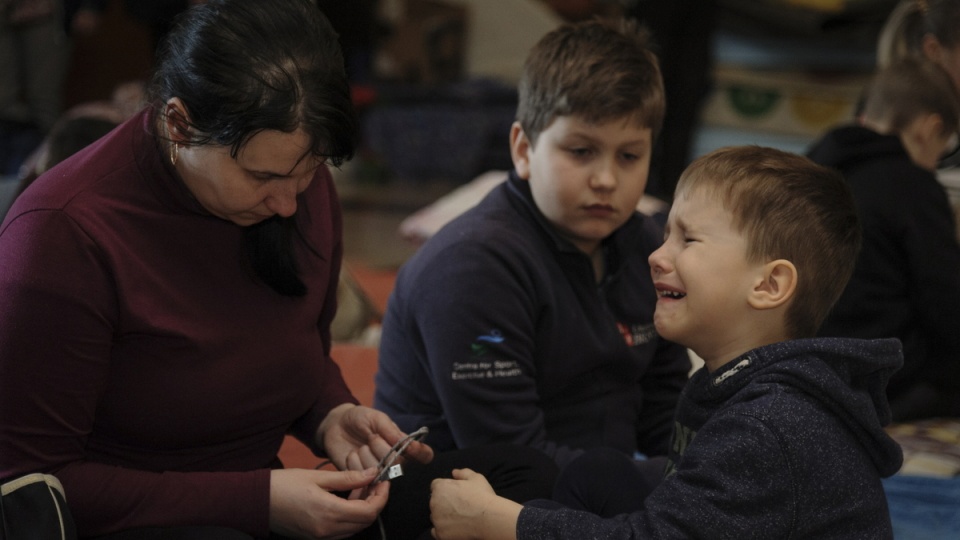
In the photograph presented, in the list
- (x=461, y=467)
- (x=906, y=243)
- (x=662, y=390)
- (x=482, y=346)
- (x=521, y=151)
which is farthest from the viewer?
(x=906, y=243)

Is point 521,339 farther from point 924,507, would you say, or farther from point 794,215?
point 924,507

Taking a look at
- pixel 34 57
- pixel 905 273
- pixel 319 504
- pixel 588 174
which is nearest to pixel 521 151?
pixel 588 174

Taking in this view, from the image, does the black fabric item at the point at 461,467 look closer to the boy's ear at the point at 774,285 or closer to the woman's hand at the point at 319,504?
the woman's hand at the point at 319,504

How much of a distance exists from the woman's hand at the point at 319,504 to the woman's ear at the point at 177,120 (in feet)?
1.24

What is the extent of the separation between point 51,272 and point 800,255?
2.53 feet

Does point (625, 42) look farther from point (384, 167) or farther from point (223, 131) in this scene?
point (384, 167)

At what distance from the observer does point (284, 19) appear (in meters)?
1.12


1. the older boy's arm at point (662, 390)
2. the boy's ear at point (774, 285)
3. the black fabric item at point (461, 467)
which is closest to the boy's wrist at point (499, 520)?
the black fabric item at point (461, 467)

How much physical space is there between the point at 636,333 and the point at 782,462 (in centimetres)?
59

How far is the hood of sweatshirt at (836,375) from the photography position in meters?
1.08

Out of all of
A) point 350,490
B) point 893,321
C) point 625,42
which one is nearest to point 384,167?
point 893,321

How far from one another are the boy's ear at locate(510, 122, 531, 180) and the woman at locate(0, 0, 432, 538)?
44cm

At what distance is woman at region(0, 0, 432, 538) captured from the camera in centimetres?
108

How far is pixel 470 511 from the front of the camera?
1.20 meters
